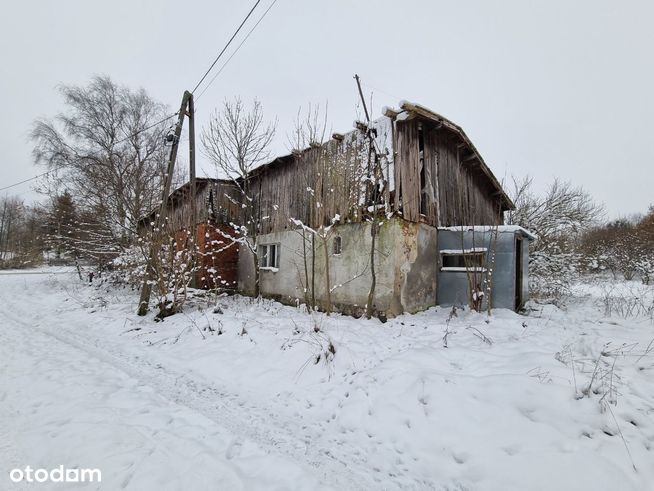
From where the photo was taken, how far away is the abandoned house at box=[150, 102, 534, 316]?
26.4ft

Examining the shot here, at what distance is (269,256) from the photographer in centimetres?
1177

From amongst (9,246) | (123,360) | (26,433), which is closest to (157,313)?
(123,360)

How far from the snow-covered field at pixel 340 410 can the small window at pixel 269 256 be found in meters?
5.36

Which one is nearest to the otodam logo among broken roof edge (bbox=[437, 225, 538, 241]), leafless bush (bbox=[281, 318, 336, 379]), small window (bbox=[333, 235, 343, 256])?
leafless bush (bbox=[281, 318, 336, 379])

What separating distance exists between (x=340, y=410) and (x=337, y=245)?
5.73 metres

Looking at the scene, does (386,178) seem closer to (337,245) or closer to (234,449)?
(337,245)

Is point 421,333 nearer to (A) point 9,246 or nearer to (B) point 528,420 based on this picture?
(B) point 528,420

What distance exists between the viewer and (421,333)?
20.9ft

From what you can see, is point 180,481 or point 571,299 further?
point 571,299

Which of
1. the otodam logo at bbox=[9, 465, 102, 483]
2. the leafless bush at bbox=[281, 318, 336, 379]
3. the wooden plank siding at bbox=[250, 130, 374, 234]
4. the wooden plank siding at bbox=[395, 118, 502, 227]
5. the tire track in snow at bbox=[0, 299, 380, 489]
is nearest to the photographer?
the otodam logo at bbox=[9, 465, 102, 483]

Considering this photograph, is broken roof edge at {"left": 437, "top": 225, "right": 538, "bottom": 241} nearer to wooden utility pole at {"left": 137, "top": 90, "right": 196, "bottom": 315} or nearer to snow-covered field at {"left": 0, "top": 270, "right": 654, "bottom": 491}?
snow-covered field at {"left": 0, "top": 270, "right": 654, "bottom": 491}

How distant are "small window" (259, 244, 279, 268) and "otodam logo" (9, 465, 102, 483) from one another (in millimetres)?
9028

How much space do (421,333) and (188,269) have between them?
686 cm

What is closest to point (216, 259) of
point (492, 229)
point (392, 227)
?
point (392, 227)
